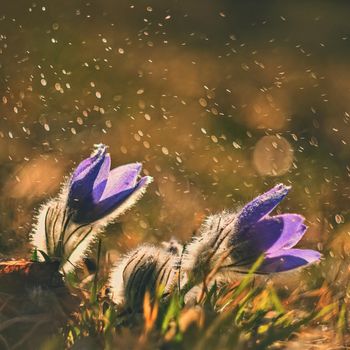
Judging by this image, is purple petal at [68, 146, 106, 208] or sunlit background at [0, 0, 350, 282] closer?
purple petal at [68, 146, 106, 208]

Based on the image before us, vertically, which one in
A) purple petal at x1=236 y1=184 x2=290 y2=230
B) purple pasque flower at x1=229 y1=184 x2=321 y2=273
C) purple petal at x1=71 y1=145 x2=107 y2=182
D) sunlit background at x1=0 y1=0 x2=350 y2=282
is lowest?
sunlit background at x1=0 y1=0 x2=350 y2=282

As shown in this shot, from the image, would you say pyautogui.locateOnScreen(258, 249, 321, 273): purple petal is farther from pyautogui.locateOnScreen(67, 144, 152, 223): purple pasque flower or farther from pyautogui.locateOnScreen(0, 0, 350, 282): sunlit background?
pyautogui.locateOnScreen(0, 0, 350, 282): sunlit background

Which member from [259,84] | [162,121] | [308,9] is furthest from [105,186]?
[308,9]

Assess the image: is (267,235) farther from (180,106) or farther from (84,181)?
(180,106)

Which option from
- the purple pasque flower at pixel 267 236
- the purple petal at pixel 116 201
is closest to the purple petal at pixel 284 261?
the purple pasque flower at pixel 267 236

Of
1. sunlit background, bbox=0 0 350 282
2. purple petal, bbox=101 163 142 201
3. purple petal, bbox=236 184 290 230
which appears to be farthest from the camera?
sunlit background, bbox=0 0 350 282

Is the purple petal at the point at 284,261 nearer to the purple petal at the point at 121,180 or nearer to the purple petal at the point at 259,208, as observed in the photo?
the purple petal at the point at 259,208

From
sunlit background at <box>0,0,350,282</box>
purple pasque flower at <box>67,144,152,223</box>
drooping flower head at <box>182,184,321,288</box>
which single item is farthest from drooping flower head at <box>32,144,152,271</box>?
sunlit background at <box>0,0,350,282</box>
